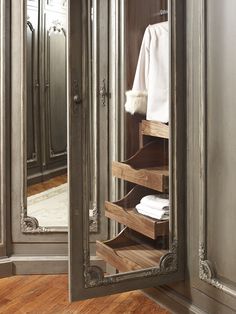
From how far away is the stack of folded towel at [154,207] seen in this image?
2.16 metres

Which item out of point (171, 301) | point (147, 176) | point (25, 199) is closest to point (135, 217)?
point (147, 176)

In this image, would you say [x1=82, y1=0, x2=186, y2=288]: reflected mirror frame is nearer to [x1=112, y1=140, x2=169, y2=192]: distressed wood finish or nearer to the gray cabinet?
[x1=112, y1=140, x2=169, y2=192]: distressed wood finish

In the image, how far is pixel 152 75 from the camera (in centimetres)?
219

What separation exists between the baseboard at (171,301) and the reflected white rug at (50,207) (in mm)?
657

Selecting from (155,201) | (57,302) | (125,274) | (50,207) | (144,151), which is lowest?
(57,302)

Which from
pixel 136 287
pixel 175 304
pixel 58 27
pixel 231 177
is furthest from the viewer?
pixel 58 27

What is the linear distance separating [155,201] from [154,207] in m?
0.03

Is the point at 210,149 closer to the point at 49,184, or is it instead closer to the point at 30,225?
the point at 49,184

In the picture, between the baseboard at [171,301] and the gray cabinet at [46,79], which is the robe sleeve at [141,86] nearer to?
the gray cabinet at [46,79]

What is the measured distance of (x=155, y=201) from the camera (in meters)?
2.18

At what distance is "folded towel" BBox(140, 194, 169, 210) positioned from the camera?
7.11 feet

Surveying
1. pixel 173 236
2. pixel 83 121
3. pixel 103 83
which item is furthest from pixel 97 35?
pixel 173 236

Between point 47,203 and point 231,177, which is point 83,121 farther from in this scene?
point 47,203

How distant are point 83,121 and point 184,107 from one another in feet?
1.53
